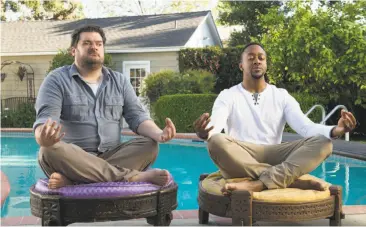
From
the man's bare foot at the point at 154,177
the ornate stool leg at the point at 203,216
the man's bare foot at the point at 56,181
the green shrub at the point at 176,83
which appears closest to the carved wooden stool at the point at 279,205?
the ornate stool leg at the point at 203,216

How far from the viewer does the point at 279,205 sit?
2807 millimetres

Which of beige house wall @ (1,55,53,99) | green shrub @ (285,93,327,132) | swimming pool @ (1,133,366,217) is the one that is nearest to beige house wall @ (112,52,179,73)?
beige house wall @ (1,55,53,99)

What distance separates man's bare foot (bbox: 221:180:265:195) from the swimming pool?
1882 mm

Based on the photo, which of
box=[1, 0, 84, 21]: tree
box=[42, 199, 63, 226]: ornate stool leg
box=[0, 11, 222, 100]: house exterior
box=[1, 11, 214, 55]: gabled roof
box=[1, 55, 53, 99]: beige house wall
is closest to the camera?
box=[42, 199, 63, 226]: ornate stool leg

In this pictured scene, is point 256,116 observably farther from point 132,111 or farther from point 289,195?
point 132,111

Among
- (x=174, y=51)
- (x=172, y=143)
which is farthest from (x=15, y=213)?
(x=174, y=51)

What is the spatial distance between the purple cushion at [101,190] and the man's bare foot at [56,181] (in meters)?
0.03

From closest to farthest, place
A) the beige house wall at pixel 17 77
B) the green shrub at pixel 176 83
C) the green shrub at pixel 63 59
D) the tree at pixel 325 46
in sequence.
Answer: the tree at pixel 325 46, the green shrub at pixel 176 83, the green shrub at pixel 63 59, the beige house wall at pixel 17 77

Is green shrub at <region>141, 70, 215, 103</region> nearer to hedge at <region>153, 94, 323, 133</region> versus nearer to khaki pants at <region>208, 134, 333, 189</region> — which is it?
hedge at <region>153, 94, 323, 133</region>

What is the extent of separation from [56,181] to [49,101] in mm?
542

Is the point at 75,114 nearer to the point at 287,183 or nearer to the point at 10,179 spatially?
the point at 287,183

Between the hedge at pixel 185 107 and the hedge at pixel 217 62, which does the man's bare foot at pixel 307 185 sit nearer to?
the hedge at pixel 185 107

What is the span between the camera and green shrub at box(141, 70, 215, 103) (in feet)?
41.3

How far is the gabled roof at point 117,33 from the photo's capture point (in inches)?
586
